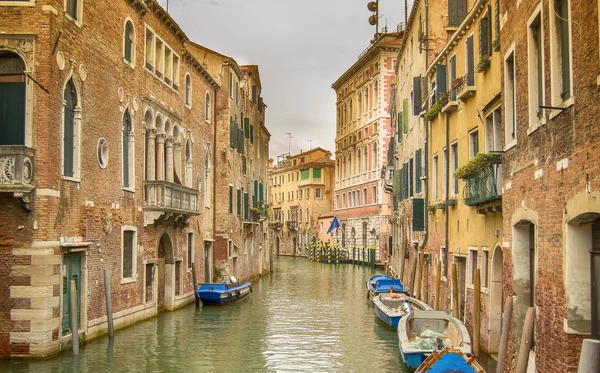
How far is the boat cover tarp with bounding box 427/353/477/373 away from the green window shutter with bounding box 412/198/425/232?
34.1 feet

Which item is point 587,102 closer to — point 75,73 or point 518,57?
point 518,57

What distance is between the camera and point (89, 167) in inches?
591

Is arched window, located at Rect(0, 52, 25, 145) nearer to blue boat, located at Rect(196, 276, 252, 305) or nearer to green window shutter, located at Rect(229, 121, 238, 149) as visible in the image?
blue boat, located at Rect(196, 276, 252, 305)

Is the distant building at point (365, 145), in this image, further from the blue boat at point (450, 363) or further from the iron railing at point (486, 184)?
the blue boat at point (450, 363)

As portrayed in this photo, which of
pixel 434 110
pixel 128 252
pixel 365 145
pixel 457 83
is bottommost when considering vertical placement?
pixel 128 252

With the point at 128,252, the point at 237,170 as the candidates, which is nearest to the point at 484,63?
the point at 128,252

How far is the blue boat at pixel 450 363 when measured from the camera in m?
9.53

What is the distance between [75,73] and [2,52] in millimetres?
1595

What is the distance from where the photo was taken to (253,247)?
36.4 m

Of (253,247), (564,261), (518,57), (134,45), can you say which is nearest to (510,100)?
(518,57)

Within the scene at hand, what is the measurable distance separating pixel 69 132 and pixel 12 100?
1.47 metres

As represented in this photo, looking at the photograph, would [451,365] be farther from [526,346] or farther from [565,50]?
[565,50]

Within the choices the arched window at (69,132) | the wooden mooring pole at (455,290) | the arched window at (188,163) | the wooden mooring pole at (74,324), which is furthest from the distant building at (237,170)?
the wooden mooring pole at (74,324)

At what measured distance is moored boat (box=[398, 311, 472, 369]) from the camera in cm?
1211
